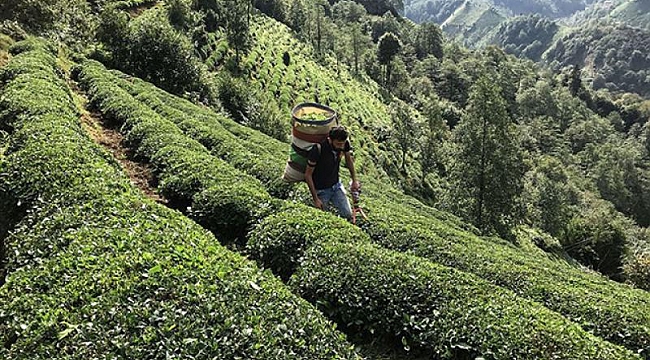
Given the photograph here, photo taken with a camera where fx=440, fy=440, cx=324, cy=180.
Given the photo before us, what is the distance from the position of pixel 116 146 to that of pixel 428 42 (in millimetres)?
123456

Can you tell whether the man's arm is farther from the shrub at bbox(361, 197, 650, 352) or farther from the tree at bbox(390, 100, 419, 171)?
the tree at bbox(390, 100, 419, 171)

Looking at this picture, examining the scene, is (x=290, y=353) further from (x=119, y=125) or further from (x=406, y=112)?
(x=406, y=112)

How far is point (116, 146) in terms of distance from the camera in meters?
17.5

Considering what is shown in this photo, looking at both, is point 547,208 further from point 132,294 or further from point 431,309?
point 132,294

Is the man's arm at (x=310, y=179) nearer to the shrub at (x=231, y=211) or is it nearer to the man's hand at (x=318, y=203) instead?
the man's hand at (x=318, y=203)

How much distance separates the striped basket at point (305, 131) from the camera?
10.3m

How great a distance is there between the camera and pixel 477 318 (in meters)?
7.15

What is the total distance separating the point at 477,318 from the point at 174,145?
1164 cm

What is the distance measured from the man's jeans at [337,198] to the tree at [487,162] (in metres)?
22.3

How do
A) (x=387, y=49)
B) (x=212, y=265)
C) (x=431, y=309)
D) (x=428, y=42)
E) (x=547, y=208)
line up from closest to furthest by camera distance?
(x=212, y=265) → (x=431, y=309) → (x=547, y=208) → (x=387, y=49) → (x=428, y=42)

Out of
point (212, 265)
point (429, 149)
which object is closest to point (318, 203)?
point (212, 265)

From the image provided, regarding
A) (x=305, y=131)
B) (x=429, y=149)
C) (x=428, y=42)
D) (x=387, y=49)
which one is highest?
(x=428, y=42)

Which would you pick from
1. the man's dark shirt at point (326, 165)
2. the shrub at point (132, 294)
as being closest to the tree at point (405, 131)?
the man's dark shirt at point (326, 165)

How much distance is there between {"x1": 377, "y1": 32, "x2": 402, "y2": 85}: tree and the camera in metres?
82.1
